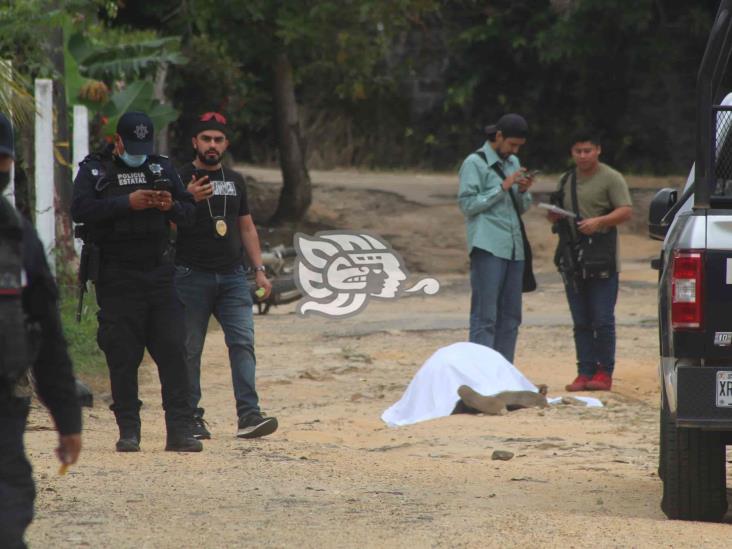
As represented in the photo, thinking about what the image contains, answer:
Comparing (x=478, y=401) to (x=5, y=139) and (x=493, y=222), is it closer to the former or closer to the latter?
(x=493, y=222)

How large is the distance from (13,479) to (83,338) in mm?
8620

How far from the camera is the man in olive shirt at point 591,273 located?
36.3ft

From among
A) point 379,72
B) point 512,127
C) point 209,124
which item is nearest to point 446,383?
point 512,127

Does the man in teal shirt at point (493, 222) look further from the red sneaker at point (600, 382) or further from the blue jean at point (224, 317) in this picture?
the blue jean at point (224, 317)

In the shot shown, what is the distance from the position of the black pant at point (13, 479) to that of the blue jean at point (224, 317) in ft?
14.2

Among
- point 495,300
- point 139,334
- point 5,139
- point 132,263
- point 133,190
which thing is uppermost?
point 5,139

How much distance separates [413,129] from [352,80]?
948cm

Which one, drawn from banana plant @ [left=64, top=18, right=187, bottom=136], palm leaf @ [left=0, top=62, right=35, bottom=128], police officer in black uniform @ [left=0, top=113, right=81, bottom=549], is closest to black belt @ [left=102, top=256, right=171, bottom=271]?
palm leaf @ [left=0, top=62, right=35, bottom=128]

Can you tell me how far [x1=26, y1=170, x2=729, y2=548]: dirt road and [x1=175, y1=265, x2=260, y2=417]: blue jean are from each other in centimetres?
34

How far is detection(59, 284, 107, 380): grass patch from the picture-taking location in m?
11.9

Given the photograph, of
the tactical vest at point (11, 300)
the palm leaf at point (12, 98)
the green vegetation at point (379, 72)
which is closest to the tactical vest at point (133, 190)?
the palm leaf at point (12, 98)

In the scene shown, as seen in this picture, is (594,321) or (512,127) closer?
(512,127)

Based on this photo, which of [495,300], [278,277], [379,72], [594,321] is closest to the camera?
[495,300]

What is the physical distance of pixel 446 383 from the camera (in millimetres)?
10172
